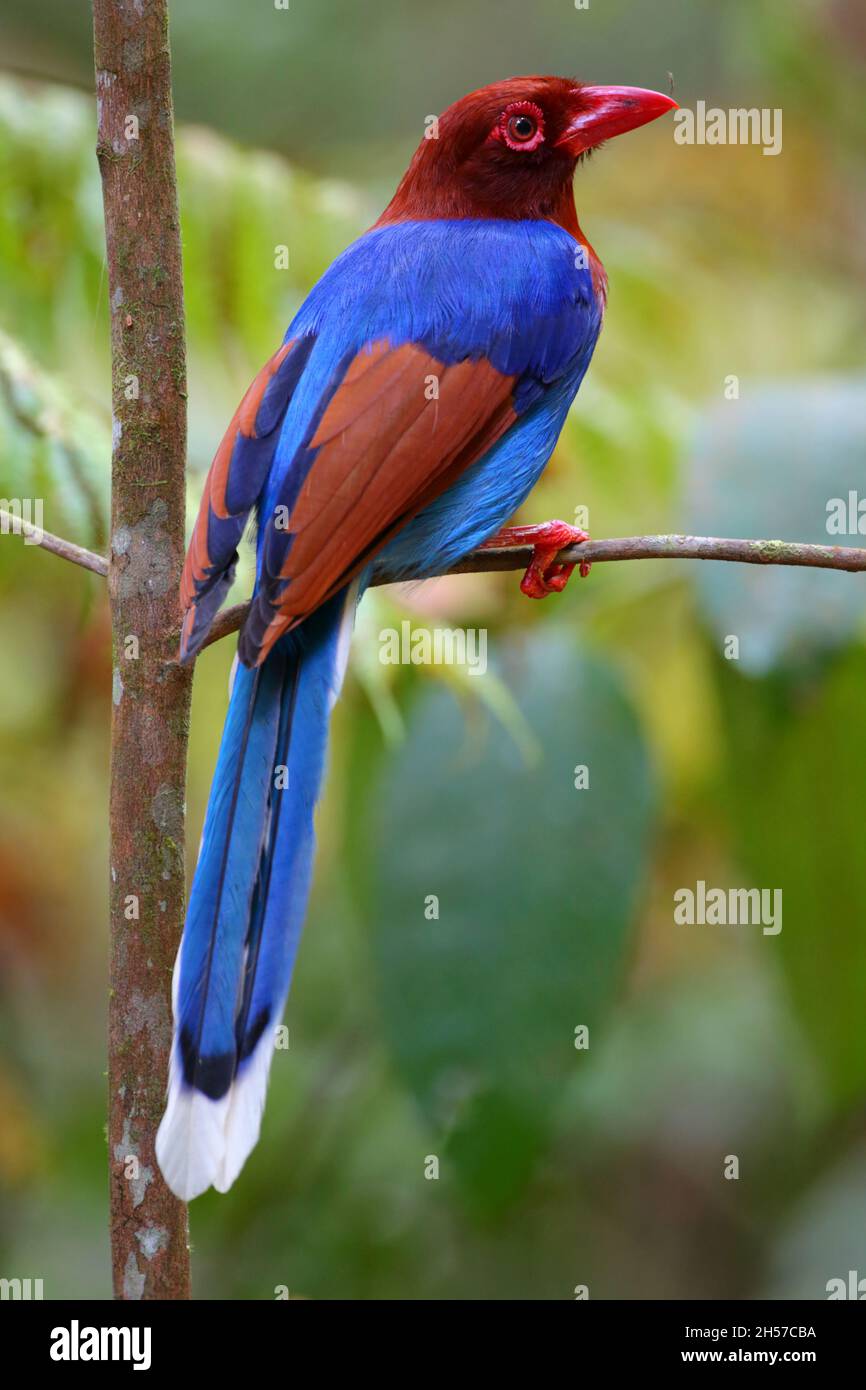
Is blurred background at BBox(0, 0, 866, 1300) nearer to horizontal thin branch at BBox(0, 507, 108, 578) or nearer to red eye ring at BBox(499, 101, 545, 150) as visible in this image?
horizontal thin branch at BBox(0, 507, 108, 578)

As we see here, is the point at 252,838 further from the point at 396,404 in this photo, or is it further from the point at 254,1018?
the point at 396,404

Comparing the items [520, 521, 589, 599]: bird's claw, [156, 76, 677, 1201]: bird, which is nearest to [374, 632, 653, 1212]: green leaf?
[520, 521, 589, 599]: bird's claw

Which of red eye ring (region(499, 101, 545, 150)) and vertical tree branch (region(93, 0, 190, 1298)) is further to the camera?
red eye ring (region(499, 101, 545, 150))

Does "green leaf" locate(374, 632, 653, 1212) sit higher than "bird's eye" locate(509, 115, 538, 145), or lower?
lower

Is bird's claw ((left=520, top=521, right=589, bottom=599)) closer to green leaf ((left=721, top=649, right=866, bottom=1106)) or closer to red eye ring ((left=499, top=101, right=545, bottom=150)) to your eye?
green leaf ((left=721, top=649, right=866, bottom=1106))
